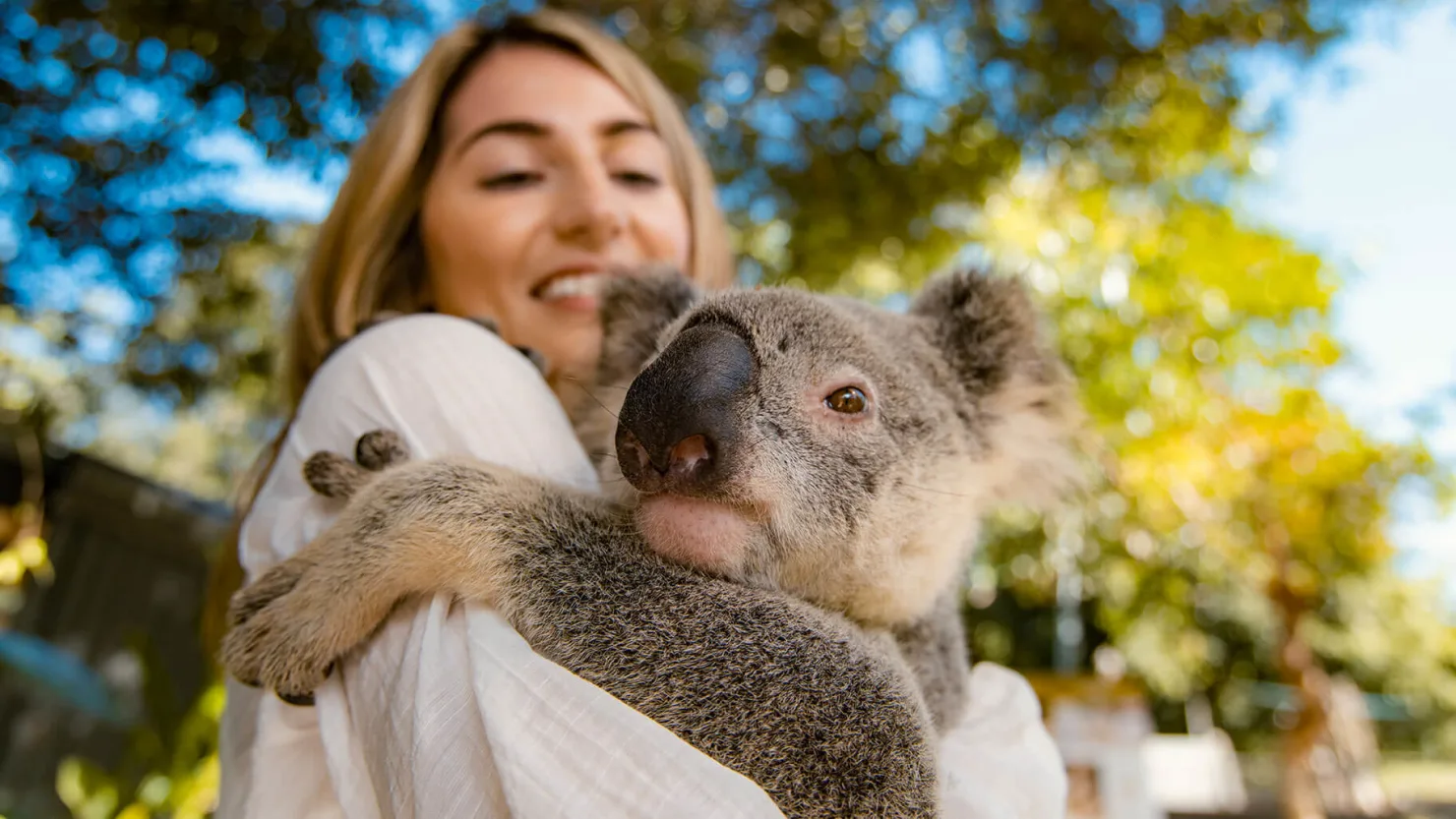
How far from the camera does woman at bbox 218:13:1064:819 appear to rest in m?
0.94

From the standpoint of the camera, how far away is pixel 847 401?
4.00 ft

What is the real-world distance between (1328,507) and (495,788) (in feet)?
25.0

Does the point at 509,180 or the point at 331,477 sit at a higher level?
the point at 509,180

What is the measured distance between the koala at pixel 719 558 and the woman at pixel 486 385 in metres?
0.07

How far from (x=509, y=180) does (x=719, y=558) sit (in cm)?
113

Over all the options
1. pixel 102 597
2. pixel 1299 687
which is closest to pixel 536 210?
pixel 102 597

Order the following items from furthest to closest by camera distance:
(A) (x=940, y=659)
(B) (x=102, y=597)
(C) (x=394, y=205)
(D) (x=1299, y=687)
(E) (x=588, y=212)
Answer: (D) (x=1299, y=687)
(B) (x=102, y=597)
(C) (x=394, y=205)
(E) (x=588, y=212)
(A) (x=940, y=659)

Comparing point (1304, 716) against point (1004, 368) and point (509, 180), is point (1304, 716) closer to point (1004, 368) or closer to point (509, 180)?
point (1004, 368)

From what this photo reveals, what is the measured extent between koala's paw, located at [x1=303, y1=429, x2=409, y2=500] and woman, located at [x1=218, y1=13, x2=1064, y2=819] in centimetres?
4

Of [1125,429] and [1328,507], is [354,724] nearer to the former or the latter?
[1125,429]

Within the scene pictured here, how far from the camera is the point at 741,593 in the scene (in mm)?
1133

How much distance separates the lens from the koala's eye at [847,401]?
121cm

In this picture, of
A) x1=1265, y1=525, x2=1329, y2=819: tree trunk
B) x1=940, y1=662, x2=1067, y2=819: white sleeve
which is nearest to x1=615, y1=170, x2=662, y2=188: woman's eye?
x1=940, y1=662, x2=1067, y2=819: white sleeve

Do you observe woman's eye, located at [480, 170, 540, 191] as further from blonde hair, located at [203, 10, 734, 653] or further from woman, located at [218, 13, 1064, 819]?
blonde hair, located at [203, 10, 734, 653]
